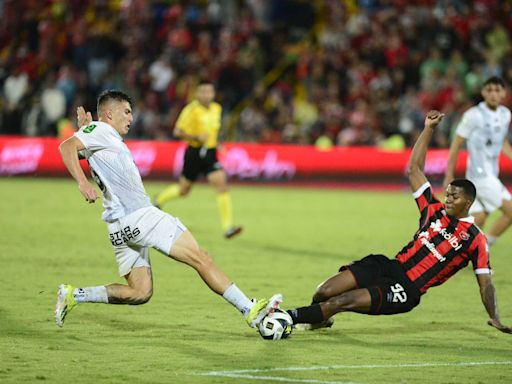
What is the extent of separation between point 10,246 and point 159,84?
A: 14541mm

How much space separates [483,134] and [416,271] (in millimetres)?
5067

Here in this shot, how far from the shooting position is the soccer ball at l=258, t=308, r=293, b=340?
917cm

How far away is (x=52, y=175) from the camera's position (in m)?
26.9

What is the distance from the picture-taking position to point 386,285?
9.28 meters

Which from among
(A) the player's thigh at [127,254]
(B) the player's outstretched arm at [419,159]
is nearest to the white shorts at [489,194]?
(B) the player's outstretched arm at [419,159]

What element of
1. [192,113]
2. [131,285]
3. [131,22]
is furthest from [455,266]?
[131,22]

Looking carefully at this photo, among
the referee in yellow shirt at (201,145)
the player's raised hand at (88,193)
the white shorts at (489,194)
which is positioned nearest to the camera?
the player's raised hand at (88,193)

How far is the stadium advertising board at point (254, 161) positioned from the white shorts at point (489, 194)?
11.7 metres

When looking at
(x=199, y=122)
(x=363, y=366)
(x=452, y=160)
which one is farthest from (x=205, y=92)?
(x=363, y=366)

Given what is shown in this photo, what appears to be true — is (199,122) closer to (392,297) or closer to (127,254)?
(127,254)

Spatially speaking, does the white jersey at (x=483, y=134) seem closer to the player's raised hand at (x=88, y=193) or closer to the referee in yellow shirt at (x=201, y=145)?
the referee in yellow shirt at (x=201, y=145)

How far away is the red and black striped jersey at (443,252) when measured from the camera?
30.6ft

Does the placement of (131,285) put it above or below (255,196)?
above

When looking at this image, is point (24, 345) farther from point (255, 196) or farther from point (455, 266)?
point (255, 196)
